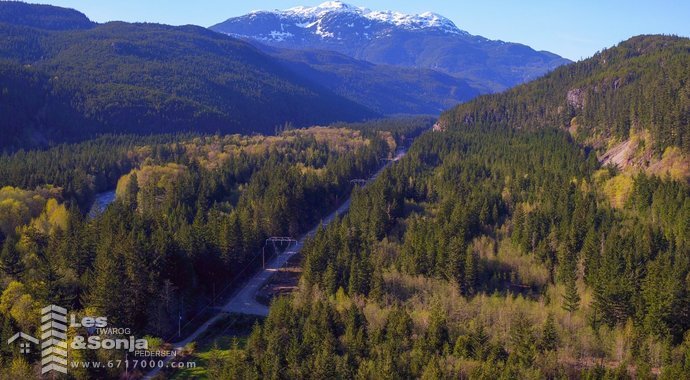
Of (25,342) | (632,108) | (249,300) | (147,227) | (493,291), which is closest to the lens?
(25,342)

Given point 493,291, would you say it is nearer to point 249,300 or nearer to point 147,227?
point 249,300

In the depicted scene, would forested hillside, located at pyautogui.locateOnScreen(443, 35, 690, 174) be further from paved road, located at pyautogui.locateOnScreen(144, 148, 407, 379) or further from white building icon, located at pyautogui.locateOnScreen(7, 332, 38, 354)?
A: white building icon, located at pyautogui.locateOnScreen(7, 332, 38, 354)

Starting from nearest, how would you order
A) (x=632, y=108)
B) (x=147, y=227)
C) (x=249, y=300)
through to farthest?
(x=249, y=300)
(x=147, y=227)
(x=632, y=108)

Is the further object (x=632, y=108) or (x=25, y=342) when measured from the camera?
(x=632, y=108)

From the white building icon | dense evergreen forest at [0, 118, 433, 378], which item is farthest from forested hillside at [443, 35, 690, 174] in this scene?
the white building icon

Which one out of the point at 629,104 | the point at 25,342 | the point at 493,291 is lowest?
the point at 25,342

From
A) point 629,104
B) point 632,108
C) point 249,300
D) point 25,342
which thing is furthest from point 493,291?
point 629,104

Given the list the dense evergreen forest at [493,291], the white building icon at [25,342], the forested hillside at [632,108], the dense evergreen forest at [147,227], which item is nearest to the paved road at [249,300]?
the dense evergreen forest at [147,227]

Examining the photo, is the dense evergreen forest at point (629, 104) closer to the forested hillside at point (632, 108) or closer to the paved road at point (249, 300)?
the forested hillside at point (632, 108)

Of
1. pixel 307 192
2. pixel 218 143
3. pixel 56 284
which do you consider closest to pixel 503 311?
pixel 56 284

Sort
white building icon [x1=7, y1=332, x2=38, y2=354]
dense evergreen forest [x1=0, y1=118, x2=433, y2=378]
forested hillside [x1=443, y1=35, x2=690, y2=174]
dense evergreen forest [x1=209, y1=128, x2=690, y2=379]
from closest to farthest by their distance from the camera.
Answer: dense evergreen forest [x1=209, y1=128, x2=690, y2=379] < white building icon [x1=7, y1=332, x2=38, y2=354] < dense evergreen forest [x1=0, y1=118, x2=433, y2=378] < forested hillside [x1=443, y1=35, x2=690, y2=174]
